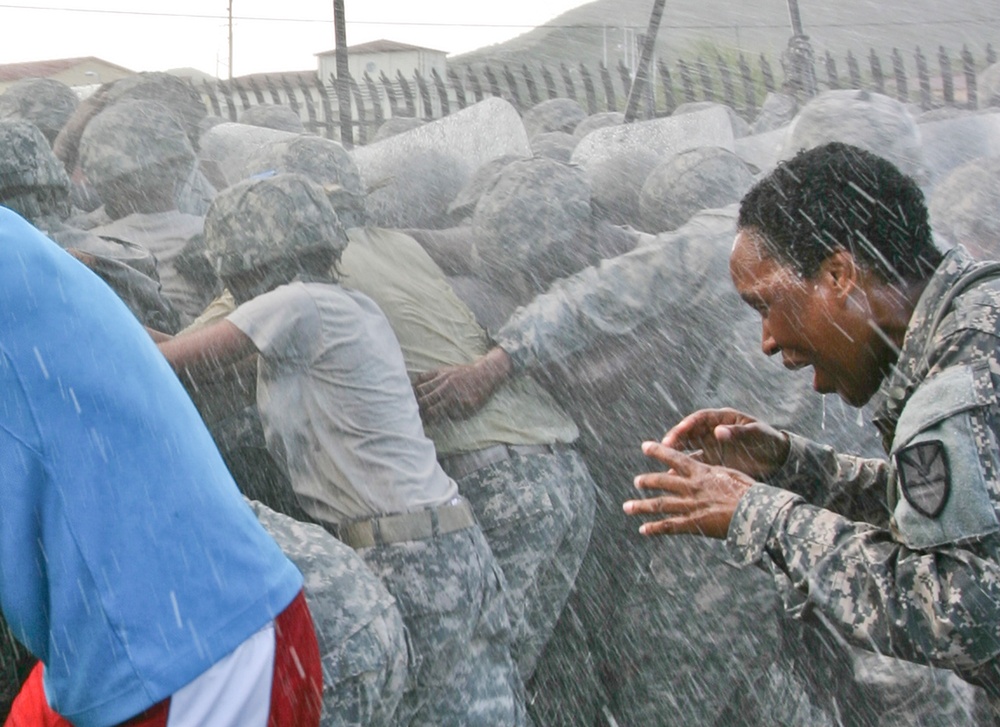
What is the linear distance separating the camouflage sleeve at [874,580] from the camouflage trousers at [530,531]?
1.42 m

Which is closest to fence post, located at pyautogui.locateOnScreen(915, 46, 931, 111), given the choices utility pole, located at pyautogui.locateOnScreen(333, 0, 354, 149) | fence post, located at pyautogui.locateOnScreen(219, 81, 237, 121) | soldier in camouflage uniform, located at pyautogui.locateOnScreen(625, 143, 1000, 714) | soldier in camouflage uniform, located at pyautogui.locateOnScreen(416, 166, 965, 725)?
utility pole, located at pyautogui.locateOnScreen(333, 0, 354, 149)

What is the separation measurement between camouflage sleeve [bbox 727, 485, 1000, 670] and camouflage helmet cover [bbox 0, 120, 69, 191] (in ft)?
6.79

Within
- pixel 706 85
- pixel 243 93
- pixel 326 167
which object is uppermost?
pixel 326 167

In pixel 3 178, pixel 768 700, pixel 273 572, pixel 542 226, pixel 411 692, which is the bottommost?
pixel 768 700

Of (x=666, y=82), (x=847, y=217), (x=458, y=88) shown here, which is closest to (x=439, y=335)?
(x=847, y=217)

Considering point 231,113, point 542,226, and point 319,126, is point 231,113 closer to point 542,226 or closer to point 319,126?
point 319,126

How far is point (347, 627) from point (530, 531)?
1224 millimetres

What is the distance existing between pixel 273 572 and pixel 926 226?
1316 mm

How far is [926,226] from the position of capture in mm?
2021

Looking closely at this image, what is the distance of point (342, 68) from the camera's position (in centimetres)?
623

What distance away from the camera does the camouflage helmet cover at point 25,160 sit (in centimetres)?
287

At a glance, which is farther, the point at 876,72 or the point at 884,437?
the point at 876,72

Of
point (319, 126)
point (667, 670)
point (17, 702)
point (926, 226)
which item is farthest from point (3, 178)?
point (319, 126)

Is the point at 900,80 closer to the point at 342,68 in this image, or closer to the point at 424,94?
the point at 424,94
